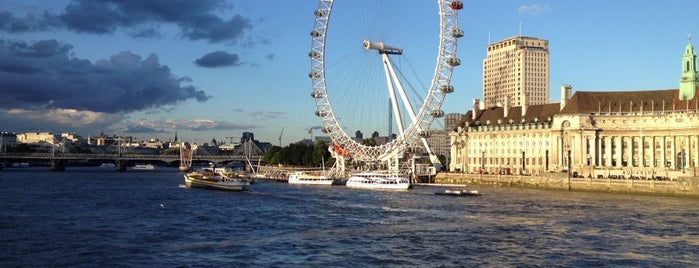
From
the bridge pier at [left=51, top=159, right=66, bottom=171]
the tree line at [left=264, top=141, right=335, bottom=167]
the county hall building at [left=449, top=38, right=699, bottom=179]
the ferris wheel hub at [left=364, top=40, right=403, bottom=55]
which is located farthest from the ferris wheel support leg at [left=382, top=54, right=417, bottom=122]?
the bridge pier at [left=51, top=159, right=66, bottom=171]

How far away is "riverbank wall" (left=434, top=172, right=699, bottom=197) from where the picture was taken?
6762 cm

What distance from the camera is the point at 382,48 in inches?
3469

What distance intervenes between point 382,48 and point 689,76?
1490 inches

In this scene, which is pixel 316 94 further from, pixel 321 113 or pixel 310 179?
pixel 310 179

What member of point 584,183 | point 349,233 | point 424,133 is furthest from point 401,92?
point 349,233

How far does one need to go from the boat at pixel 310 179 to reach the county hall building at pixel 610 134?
79.5 feet

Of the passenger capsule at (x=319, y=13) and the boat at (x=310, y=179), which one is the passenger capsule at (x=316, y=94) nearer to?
the passenger capsule at (x=319, y=13)

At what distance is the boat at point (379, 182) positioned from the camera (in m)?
85.6

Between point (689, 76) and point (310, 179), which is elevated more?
point (689, 76)

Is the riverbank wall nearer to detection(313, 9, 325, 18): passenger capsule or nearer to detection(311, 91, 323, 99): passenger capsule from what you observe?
detection(311, 91, 323, 99): passenger capsule

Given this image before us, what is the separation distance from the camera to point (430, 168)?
10638cm

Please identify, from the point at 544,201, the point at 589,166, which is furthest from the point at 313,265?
the point at 589,166

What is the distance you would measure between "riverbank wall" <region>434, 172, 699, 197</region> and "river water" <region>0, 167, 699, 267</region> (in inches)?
200

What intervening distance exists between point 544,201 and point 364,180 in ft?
111
